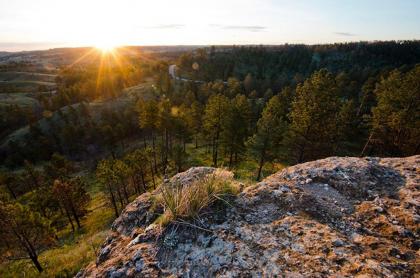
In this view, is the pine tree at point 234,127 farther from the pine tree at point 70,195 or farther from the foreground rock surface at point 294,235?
the foreground rock surface at point 294,235

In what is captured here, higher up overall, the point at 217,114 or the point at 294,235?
the point at 294,235

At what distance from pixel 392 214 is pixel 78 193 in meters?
37.9

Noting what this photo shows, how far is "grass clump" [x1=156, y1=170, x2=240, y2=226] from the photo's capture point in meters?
4.04

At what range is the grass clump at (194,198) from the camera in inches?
159

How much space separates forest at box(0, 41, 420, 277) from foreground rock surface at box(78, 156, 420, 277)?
5.56ft

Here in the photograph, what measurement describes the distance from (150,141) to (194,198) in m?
68.0

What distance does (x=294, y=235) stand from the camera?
3.83 metres

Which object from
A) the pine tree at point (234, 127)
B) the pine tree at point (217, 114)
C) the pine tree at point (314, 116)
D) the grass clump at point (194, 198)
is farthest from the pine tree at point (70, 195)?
the grass clump at point (194, 198)

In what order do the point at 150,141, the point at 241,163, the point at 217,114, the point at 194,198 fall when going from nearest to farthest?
the point at 194,198 → the point at 217,114 → the point at 241,163 → the point at 150,141

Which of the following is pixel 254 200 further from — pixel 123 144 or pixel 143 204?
pixel 123 144

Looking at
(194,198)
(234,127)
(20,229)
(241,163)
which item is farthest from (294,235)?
(241,163)

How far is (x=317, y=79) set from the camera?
85.6 feet

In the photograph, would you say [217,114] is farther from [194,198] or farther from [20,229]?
[194,198]

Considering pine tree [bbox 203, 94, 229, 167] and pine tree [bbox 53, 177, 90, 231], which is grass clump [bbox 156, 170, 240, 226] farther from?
pine tree [bbox 53, 177, 90, 231]
